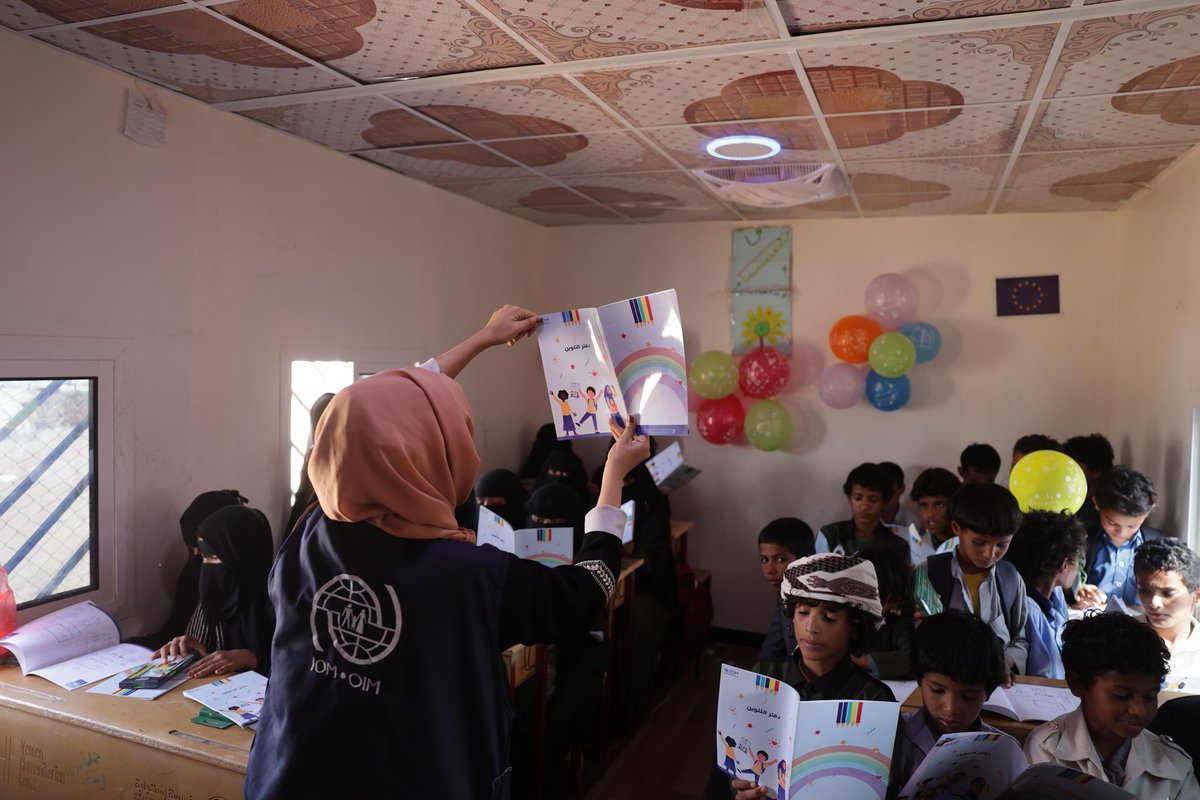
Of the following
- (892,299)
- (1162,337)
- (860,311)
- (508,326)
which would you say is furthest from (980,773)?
(860,311)

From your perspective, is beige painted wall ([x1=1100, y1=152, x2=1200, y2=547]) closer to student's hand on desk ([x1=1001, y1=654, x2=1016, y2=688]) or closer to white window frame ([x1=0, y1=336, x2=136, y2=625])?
student's hand on desk ([x1=1001, y1=654, x2=1016, y2=688])

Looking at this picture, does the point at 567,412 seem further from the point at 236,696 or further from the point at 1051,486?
the point at 1051,486

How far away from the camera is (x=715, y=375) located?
189 inches

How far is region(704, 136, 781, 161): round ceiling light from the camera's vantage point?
308cm

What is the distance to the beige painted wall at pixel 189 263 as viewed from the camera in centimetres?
229

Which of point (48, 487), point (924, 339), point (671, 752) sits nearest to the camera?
point (48, 487)

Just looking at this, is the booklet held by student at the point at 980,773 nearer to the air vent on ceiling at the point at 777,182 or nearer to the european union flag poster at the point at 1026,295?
the air vent on ceiling at the point at 777,182

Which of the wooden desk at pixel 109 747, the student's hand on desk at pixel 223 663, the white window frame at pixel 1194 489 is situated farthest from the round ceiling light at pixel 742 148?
the wooden desk at pixel 109 747

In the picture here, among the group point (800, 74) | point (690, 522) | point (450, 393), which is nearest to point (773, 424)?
point (690, 522)

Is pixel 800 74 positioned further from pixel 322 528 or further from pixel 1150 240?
pixel 1150 240

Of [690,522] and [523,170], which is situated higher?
[523,170]

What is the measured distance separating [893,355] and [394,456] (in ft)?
12.2

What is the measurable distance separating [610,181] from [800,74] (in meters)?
1.70

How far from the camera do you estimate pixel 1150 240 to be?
374 cm
